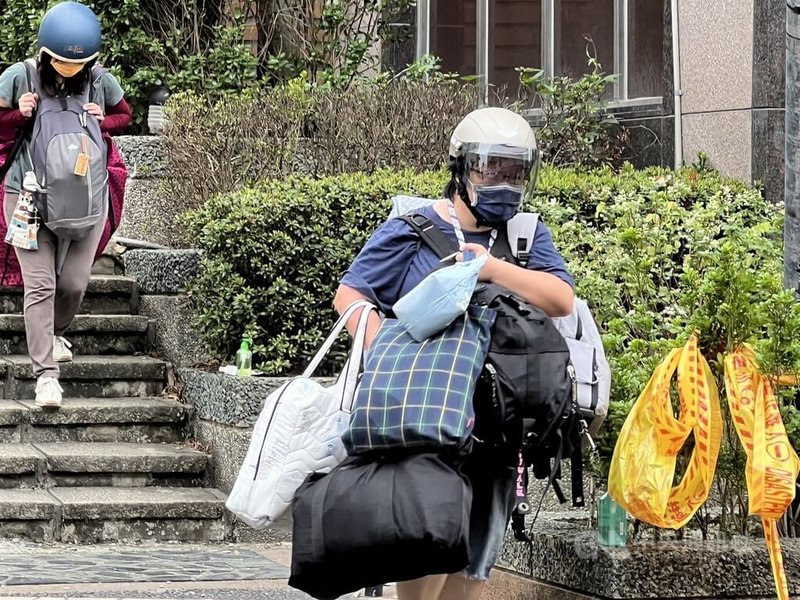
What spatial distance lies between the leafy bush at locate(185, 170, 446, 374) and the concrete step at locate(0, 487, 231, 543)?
0.85 meters

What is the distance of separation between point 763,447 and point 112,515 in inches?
167

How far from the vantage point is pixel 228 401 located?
26.6ft

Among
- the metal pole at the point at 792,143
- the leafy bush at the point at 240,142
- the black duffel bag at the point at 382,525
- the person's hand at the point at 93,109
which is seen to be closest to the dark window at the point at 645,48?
the leafy bush at the point at 240,142

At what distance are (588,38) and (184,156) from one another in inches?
137

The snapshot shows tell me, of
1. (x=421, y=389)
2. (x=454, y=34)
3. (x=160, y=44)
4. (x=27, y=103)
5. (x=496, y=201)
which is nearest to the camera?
(x=421, y=389)

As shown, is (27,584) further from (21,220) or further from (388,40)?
(388,40)

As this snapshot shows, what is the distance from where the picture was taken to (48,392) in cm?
835

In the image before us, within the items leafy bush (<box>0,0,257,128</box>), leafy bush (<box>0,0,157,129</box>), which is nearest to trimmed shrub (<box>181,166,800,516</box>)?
leafy bush (<box>0,0,257,128</box>)

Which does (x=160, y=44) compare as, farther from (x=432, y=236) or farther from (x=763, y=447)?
(x=763, y=447)

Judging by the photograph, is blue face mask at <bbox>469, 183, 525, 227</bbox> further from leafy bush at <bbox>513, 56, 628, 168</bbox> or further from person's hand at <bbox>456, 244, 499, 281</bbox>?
leafy bush at <bbox>513, 56, 628, 168</bbox>

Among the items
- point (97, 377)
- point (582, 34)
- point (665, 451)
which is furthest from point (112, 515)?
point (582, 34)

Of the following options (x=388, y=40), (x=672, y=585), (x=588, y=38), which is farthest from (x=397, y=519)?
(x=388, y=40)

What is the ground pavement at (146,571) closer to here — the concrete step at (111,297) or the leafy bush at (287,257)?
the leafy bush at (287,257)

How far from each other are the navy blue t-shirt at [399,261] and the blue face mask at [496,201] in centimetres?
11
